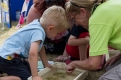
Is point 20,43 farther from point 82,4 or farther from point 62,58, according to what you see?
point 62,58

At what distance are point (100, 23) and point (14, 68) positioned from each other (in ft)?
2.29

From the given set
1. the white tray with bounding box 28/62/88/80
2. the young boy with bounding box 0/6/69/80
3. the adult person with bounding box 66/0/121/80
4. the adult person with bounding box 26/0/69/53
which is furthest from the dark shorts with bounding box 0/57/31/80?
the adult person with bounding box 26/0/69/53

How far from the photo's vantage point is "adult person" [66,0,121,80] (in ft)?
4.17

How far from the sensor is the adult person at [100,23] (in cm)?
127

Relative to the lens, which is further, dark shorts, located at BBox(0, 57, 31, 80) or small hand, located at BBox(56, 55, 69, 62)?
small hand, located at BBox(56, 55, 69, 62)

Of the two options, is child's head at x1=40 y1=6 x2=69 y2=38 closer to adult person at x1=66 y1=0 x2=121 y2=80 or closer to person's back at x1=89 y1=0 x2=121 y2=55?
adult person at x1=66 y1=0 x2=121 y2=80

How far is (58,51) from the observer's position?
2.45 meters

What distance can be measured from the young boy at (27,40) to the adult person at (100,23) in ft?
0.66

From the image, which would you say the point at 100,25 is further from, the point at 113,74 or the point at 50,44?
the point at 50,44

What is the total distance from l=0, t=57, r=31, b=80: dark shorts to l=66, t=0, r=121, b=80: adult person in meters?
0.48

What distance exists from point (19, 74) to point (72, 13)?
1.86 ft

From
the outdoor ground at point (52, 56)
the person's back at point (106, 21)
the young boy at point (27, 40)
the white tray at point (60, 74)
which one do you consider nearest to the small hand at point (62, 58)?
the outdoor ground at point (52, 56)

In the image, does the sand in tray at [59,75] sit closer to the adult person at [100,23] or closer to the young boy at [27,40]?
the young boy at [27,40]

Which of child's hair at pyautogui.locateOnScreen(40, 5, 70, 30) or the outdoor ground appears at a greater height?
child's hair at pyautogui.locateOnScreen(40, 5, 70, 30)
